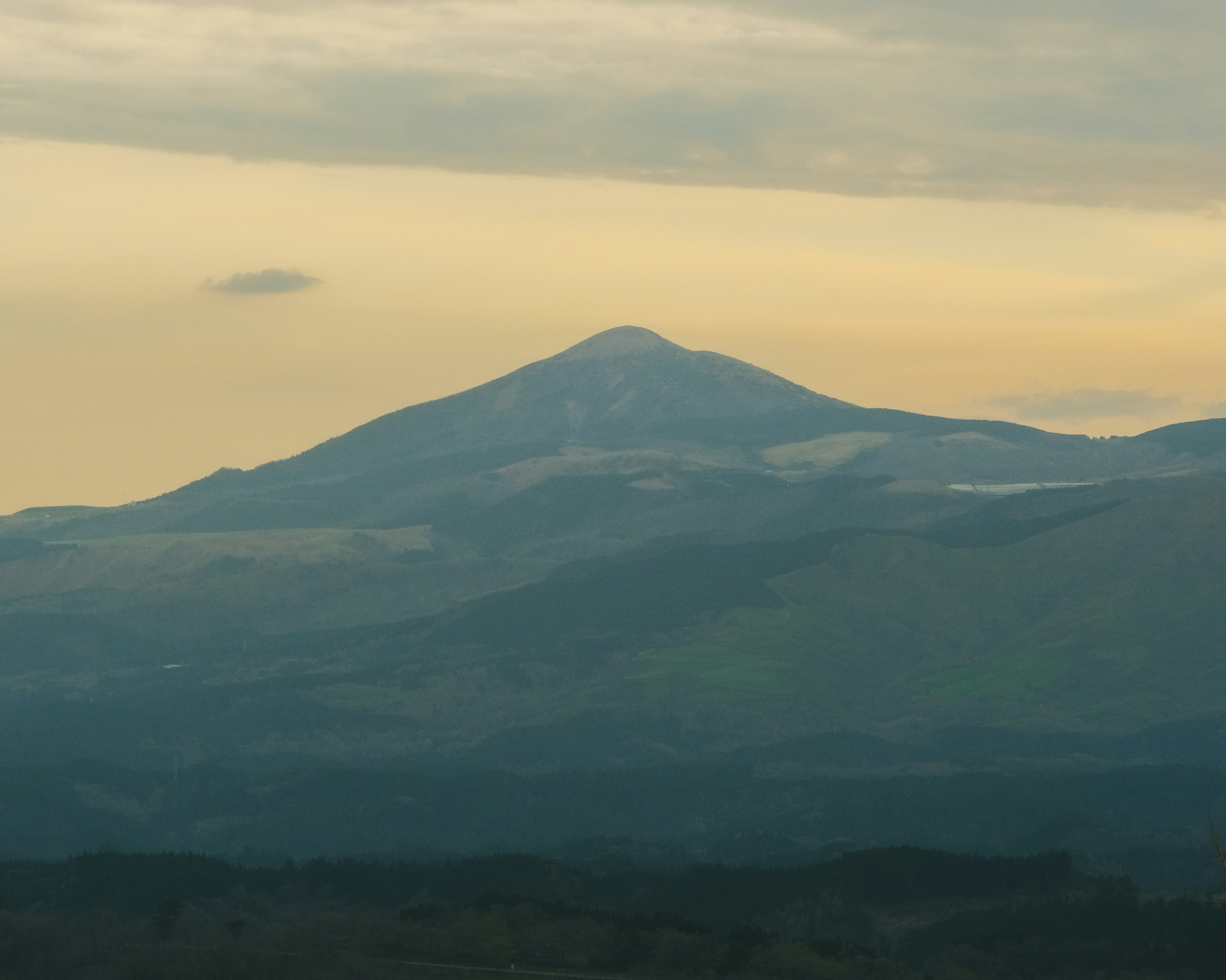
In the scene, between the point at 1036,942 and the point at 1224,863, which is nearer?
the point at 1224,863

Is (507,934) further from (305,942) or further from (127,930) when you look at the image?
(127,930)

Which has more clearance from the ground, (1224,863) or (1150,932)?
(1224,863)

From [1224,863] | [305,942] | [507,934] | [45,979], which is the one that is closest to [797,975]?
[507,934]

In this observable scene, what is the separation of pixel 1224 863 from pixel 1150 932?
10112cm

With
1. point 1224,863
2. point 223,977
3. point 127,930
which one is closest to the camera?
point 1224,863

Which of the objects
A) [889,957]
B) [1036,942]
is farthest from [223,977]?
[1036,942]

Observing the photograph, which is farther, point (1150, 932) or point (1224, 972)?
point (1150, 932)

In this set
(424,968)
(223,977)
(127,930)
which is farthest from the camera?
(127,930)

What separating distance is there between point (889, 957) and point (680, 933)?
17.9 m

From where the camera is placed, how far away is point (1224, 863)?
100 meters

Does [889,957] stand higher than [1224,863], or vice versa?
[1224,863]

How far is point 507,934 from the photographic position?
621ft

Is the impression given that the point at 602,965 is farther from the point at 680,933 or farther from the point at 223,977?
the point at 223,977

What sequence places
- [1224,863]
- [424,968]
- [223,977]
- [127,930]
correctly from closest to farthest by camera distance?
[1224,863], [223,977], [424,968], [127,930]
